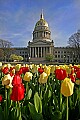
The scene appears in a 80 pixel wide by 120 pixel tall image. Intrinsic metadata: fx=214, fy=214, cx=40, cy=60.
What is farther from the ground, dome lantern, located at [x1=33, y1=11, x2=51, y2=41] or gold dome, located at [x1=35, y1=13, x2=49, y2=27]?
gold dome, located at [x1=35, y1=13, x2=49, y2=27]

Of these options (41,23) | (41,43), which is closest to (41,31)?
(41,23)

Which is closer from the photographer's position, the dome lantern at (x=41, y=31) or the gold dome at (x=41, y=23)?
the dome lantern at (x=41, y=31)

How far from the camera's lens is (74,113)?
6.31ft

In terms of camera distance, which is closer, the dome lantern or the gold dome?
the dome lantern

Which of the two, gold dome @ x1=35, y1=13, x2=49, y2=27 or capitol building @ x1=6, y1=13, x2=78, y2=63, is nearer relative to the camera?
capitol building @ x1=6, y1=13, x2=78, y2=63

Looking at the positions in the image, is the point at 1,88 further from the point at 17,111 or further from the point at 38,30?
A: the point at 38,30

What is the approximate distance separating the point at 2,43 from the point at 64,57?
29877mm

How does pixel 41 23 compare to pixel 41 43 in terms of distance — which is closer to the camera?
pixel 41 43

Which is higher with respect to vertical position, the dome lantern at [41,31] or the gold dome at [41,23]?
the gold dome at [41,23]

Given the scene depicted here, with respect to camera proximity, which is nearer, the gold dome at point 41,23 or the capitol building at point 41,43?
the capitol building at point 41,43

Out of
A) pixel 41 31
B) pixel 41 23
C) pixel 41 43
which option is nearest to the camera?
pixel 41 43

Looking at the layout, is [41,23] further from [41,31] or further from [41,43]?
[41,43]

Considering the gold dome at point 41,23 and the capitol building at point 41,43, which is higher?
the gold dome at point 41,23

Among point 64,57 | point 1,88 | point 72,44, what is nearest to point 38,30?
point 64,57
